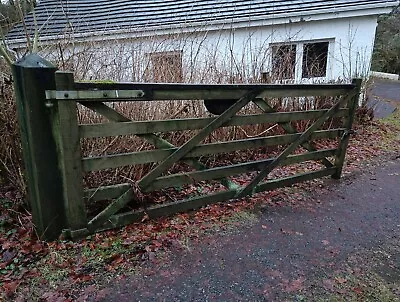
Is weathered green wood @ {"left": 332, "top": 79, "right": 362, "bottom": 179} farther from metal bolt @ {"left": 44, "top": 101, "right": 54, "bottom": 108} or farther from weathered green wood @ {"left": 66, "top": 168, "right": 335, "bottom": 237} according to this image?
metal bolt @ {"left": 44, "top": 101, "right": 54, "bottom": 108}

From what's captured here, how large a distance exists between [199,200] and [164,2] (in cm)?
923

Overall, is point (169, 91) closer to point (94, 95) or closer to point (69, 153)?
point (94, 95)

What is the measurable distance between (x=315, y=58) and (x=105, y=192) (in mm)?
6986

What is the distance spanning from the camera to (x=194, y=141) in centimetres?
337

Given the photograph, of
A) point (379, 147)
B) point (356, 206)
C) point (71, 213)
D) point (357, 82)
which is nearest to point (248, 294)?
point (71, 213)

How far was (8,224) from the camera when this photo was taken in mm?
3340

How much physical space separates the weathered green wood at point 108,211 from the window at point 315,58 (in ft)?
20.2

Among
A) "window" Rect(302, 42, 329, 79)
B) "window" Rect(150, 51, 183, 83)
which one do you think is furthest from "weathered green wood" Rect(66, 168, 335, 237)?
"window" Rect(302, 42, 329, 79)

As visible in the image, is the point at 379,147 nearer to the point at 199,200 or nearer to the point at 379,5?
the point at 379,5

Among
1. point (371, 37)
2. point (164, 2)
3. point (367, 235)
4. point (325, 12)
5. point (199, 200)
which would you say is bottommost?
point (367, 235)

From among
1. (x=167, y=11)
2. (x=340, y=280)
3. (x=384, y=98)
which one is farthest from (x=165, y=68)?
(x=384, y=98)

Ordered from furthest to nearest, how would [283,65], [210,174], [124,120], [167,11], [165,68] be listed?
[167,11] → [283,65] → [165,68] → [210,174] → [124,120]

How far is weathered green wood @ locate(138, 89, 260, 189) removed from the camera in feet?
10.5

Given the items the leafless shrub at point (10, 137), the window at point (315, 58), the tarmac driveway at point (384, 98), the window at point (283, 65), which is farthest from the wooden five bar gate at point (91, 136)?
the tarmac driveway at point (384, 98)
